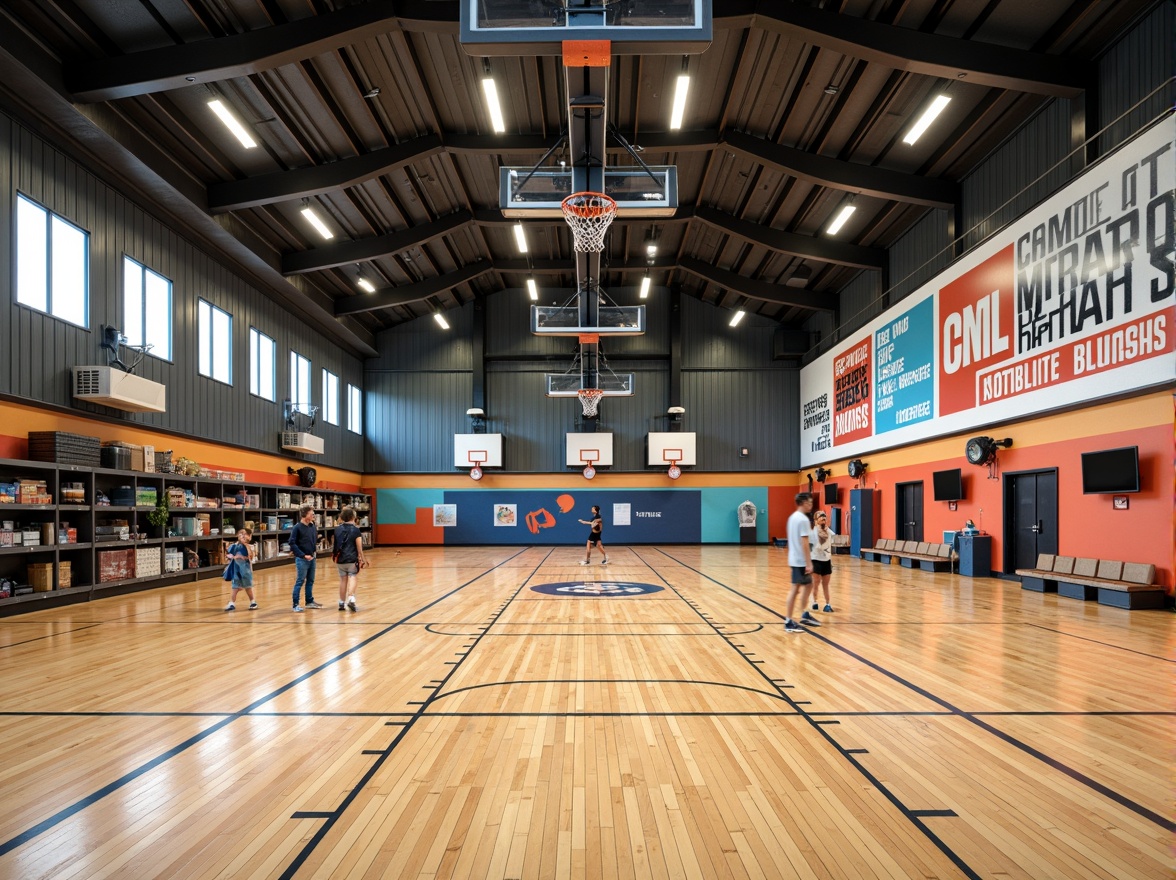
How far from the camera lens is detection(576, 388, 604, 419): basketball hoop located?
22.7 metres

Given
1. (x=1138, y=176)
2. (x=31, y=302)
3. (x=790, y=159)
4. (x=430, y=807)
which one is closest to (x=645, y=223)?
(x=790, y=159)

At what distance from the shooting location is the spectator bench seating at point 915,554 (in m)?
15.6

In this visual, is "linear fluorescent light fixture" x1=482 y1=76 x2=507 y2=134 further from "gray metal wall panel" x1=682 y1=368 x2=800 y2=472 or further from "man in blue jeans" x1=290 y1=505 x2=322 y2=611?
"gray metal wall panel" x1=682 y1=368 x2=800 y2=472

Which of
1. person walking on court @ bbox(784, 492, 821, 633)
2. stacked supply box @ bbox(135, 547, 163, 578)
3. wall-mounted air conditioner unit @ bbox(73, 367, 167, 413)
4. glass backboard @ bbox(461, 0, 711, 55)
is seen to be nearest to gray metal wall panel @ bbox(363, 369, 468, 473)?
stacked supply box @ bbox(135, 547, 163, 578)

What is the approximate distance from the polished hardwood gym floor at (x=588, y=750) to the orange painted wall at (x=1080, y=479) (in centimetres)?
234

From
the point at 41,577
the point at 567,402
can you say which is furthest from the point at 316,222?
the point at 567,402

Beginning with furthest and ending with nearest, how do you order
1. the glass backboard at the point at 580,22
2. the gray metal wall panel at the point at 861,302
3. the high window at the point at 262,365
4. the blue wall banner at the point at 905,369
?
the gray metal wall panel at the point at 861,302 < the high window at the point at 262,365 < the blue wall banner at the point at 905,369 < the glass backboard at the point at 580,22

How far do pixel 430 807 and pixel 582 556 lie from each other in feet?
58.5

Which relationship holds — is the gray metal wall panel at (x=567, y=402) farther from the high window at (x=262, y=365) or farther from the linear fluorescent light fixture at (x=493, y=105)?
the linear fluorescent light fixture at (x=493, y=105)

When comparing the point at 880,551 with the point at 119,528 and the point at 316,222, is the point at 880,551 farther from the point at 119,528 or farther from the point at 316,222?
the point at 119,528

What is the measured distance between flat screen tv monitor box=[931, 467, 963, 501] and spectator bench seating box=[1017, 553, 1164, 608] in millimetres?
2804

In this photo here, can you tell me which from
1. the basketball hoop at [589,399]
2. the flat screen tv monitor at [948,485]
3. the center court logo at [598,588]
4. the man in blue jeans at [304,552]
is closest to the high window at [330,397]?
the basketball hoop at [589,399]

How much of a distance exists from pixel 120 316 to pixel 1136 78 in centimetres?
1647

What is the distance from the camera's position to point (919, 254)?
56.8 feet
